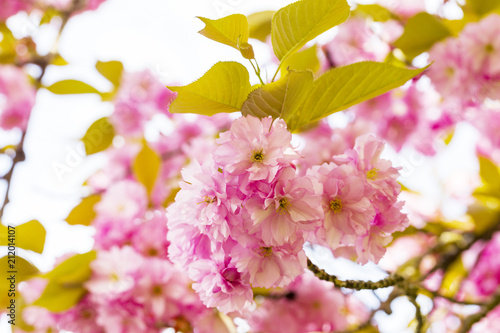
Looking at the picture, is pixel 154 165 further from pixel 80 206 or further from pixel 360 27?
pixel 360 27

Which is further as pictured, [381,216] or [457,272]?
[457,272]

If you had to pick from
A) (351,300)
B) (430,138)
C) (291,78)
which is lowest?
(351,300)

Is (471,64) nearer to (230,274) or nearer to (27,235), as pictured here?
(230,274)

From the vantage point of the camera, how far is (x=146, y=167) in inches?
55.1

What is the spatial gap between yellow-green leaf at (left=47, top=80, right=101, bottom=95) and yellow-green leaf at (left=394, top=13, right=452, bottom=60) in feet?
4.10

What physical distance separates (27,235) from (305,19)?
37.1 inches

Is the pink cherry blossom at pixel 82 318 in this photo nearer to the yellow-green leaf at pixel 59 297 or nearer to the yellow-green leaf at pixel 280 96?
the yellow-green leaf at pixel 59 297

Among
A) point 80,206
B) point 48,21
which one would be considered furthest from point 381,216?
point 48,21

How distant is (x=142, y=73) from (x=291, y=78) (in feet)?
4.54

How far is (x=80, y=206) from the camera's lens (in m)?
1.38

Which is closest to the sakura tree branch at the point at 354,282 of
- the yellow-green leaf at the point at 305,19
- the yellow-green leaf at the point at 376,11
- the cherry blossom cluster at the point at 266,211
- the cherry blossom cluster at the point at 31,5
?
the cherry blossom cluster at the point at 266,211

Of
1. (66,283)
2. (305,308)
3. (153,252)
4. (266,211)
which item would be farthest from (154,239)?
(266,211)

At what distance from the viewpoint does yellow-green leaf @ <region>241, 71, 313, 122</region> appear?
535 millimetres

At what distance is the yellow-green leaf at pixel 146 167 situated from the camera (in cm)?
139
